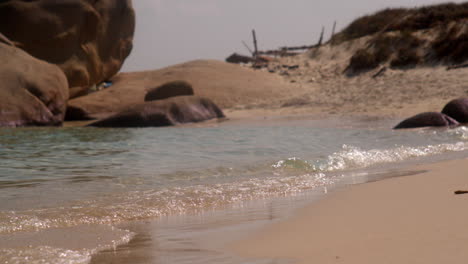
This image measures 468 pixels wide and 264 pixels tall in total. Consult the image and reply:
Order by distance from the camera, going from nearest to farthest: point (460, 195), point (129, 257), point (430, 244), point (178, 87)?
point (430, 244), point (129, 257), point (460, 195), point (178, 87)

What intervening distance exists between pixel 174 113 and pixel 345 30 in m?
13.5

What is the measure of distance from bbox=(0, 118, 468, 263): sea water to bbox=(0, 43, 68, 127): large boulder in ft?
4.35

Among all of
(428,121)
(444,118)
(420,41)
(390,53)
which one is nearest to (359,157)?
(428,121)

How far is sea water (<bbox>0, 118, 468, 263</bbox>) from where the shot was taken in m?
2.93

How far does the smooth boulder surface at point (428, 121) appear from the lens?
28.4ft

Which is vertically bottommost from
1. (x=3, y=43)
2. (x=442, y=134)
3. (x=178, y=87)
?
(x=442, y=134)

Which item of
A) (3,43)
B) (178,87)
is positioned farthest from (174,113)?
(3,43)

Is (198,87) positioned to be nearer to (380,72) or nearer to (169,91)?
(169,91)

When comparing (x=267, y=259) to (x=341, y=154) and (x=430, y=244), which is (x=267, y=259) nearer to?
(x=430, y=244)

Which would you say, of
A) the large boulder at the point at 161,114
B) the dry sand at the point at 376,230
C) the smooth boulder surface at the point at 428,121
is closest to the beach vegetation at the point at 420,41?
the smooth boulder surface at the point at 428,121

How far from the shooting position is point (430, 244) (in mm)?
1999

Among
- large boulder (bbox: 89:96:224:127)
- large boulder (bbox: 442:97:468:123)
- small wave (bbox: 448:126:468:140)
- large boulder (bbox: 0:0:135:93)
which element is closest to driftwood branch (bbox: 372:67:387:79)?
large boulder (bbox: 89:96:224:127)

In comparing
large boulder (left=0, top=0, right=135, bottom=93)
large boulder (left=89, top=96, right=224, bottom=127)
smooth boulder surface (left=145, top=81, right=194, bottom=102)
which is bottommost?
large boulder (left=89, top=96, right=224, bottom=127)

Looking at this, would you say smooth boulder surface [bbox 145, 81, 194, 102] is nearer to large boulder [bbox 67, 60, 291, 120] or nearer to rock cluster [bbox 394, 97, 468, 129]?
large boulder [bbox 67, 60, 291, 120]
